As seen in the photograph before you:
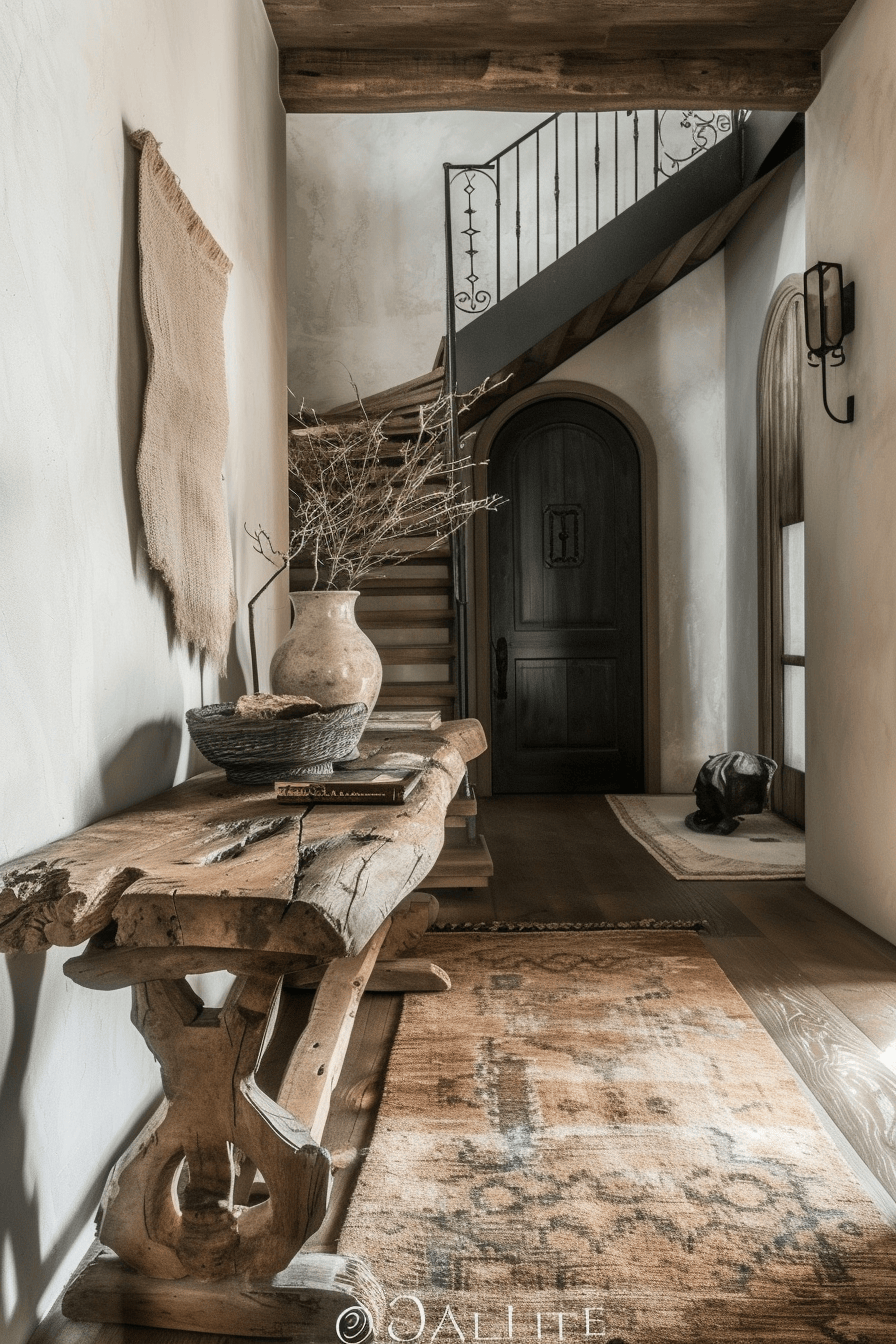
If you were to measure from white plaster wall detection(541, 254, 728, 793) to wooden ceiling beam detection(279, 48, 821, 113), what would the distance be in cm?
244

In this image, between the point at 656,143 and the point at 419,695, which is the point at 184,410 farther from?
the point at 656,143

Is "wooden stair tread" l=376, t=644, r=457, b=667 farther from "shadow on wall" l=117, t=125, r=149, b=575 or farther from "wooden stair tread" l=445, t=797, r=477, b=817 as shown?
"shadow on wall" l=117, t=125, r=149, b=575

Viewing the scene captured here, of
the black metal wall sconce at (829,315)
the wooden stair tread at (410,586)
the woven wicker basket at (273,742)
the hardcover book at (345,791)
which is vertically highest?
the black metal wall sconce at (829,315)

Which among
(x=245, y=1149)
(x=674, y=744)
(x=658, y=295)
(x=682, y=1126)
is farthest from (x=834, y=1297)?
(x=658, y=295)

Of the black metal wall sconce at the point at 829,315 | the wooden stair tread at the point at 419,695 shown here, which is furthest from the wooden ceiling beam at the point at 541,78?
the wooden stair tread at the point at 419,695

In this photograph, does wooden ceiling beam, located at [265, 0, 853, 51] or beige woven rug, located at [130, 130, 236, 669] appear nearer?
beige woven rug, located at [130, 130, 236, 669]

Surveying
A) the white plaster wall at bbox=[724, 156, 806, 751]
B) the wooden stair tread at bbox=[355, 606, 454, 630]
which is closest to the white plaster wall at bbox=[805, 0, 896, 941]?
the white plaster wall at bbox=[724, 156, 806, 751]

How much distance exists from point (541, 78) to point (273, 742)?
3025mm

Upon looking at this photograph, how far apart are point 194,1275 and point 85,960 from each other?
1.86 ft

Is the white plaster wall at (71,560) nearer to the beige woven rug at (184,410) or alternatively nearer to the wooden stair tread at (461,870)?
the beige woven rug at (184,410)

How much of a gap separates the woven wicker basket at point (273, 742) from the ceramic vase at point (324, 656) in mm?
458

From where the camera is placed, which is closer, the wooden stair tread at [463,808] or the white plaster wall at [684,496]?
the wooden stair tread at [463,808]

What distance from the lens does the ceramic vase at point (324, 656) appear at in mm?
2375

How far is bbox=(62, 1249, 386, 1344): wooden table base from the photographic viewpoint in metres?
1.43
